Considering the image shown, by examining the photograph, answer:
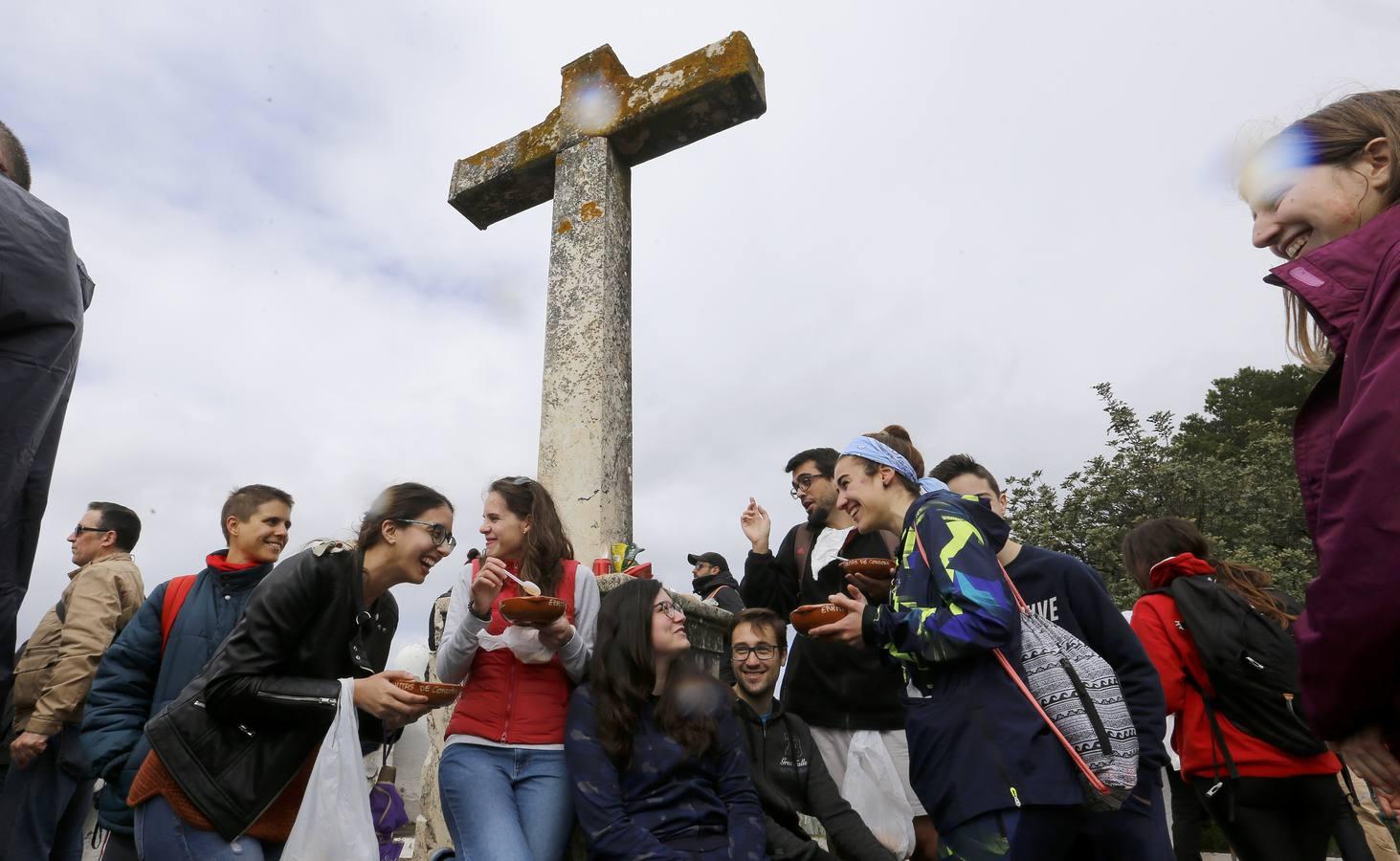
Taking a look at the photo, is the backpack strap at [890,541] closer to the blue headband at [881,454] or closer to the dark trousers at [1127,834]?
the blue headband at [881,454]

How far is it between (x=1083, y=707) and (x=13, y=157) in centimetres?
298

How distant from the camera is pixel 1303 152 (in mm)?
1518

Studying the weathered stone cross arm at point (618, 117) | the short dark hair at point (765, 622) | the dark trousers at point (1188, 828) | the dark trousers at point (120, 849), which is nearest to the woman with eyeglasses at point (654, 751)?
the short dark hair at point (765, 622)

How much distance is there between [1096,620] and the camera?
9.07ft

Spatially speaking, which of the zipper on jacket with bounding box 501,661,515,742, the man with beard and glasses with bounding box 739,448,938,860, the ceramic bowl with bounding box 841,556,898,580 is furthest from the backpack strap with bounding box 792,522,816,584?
the zipper on jacket with bounding box 501,661,515,742

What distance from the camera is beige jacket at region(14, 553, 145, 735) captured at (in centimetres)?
343

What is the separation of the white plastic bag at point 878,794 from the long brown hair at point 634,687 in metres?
0.74

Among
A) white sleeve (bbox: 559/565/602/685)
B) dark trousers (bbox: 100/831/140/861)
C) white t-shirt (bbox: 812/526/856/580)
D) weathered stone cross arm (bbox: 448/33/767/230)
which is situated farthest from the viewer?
weathered stone cross arm (bbox: 448/33/767/230)

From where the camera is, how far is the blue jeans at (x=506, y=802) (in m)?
2.59

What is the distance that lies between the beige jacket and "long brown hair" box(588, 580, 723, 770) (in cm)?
228

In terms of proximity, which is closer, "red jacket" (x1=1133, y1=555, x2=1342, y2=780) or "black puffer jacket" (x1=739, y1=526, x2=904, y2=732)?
"red jacket" (x1=1133, y1=555, x2=1342, y2=780)

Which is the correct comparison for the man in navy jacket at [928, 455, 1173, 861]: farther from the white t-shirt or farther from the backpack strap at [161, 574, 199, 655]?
the backpack strap at [161, 574, 199, 655]

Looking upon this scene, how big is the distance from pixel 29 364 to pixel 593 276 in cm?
307

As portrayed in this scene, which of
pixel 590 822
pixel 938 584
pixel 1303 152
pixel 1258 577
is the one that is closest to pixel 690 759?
pixel 590 822
